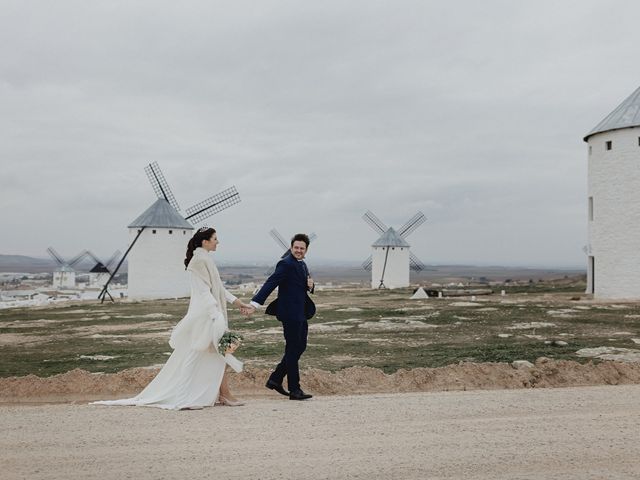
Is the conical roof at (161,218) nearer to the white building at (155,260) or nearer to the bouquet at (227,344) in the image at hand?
the white building at (155,260)

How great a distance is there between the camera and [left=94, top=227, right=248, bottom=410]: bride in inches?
314

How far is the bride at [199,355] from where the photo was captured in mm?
7965

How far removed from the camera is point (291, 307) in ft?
28.1

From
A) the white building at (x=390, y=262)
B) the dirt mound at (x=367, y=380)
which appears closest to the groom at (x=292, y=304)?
the dirt mound at (x=367, y=380)

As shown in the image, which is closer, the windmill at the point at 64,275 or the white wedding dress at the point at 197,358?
the white wedding dress at the point at 197,358

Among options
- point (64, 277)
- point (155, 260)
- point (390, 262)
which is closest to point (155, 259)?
point (155, 260)

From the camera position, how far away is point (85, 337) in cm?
1788

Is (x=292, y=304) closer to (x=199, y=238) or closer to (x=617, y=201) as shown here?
(x=199, y=238)

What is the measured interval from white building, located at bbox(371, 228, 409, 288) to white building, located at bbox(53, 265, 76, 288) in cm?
6315

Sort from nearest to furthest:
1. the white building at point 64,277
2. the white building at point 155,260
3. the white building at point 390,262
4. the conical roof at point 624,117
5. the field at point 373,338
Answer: the field at point 373,338, the conical roof at point 624,117, the white building at point 155,260, the white building at point 390,262, the white building at point 64,277

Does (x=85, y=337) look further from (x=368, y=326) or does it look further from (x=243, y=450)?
(x=243, y=450)

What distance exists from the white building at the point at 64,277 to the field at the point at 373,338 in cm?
8382

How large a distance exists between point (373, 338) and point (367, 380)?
5.69 metres

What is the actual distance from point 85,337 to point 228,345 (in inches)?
451
